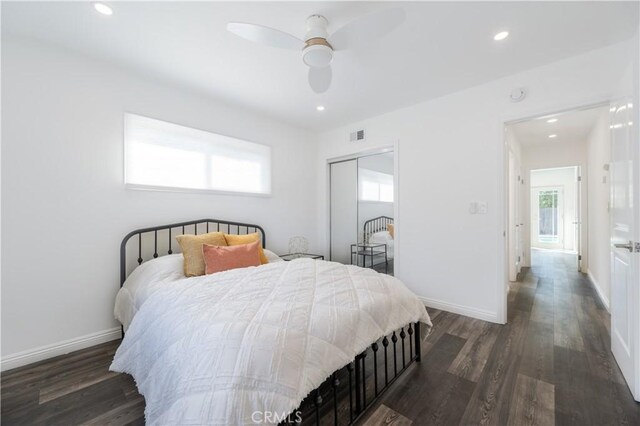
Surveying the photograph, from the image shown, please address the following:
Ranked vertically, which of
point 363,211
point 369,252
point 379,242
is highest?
point 363,211

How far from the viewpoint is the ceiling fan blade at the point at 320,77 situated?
6.81 feet

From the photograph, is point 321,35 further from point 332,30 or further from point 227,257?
point 227,257

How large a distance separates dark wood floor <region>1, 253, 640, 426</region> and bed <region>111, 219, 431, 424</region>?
9.3 inches

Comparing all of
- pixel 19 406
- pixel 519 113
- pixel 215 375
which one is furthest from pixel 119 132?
pixel 519 113

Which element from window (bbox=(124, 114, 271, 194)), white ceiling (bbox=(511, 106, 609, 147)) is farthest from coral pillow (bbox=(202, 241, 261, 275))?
white ceiling (bbox=(511, 106, 609, 147))

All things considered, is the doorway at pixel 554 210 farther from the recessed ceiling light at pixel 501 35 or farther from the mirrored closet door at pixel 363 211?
the recessed ceiling light at pixel 501 35

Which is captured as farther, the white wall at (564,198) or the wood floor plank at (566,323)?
the white wall at (564,198)

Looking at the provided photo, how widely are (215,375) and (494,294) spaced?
9.32ft

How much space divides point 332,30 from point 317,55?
391 mm

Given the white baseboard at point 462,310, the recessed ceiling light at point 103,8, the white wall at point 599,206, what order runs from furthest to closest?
the white wall at point 599,206
the white baseboard at point 462,310
the recessed ceiling light at point 103,8

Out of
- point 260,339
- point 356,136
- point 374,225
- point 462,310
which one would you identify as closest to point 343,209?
point 374,225

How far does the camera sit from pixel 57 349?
6.91 feet

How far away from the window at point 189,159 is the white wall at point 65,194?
0.11 meters

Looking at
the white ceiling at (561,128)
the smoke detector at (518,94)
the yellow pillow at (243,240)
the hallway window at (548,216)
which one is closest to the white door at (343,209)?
the yellow pillow at (243,240)
